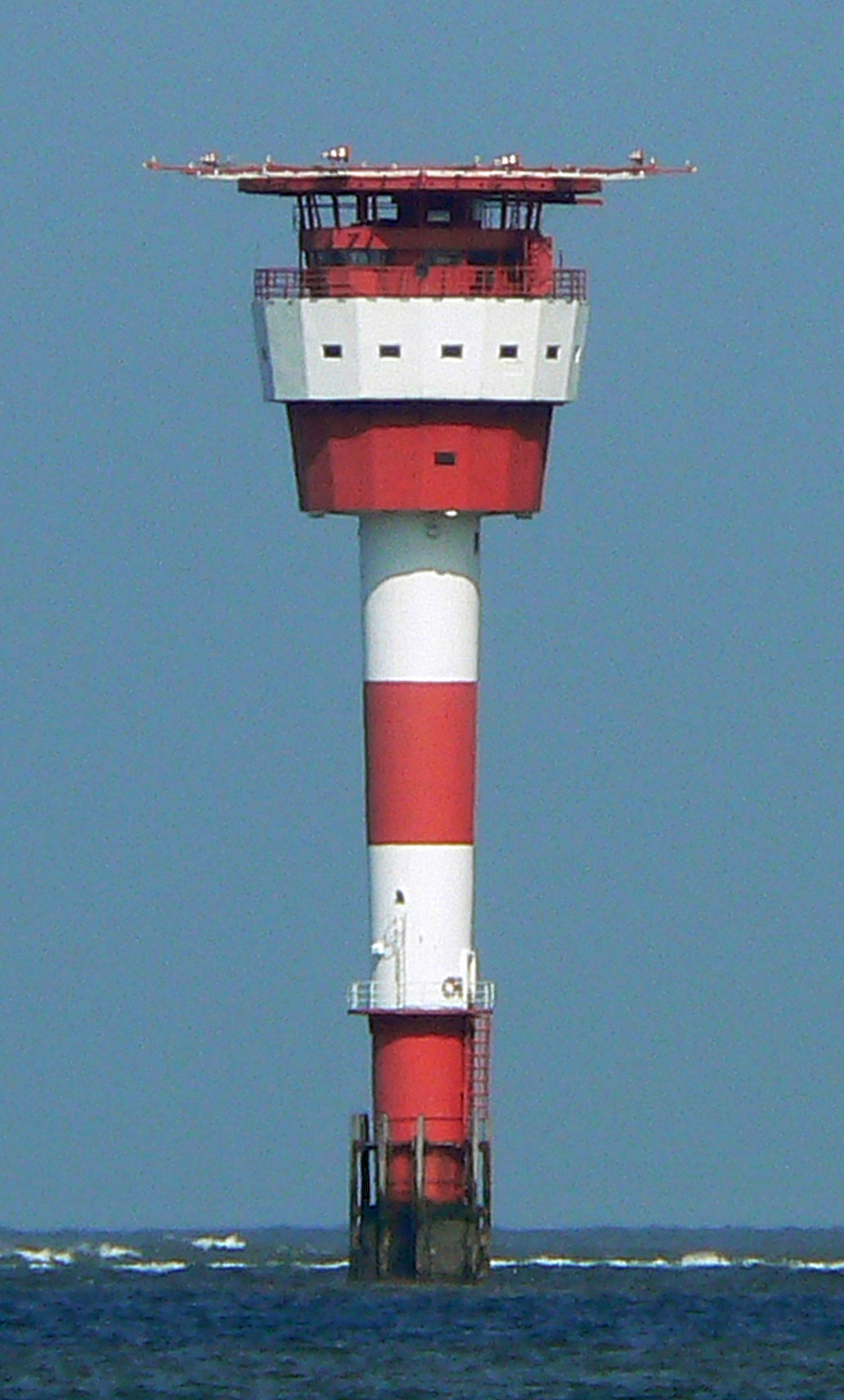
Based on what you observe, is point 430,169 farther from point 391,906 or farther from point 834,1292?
point 834,1292

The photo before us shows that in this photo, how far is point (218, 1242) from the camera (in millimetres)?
142375

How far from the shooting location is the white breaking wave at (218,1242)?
138m

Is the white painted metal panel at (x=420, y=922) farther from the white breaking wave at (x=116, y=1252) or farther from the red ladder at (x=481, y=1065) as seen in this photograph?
the white breaking wave at (x=116, y=1252)

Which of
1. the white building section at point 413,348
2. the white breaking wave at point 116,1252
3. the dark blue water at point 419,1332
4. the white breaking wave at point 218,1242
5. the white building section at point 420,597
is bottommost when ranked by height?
the dark blue water at point 419,1332

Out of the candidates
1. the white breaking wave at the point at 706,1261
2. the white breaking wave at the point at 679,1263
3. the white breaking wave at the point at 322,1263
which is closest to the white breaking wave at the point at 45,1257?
the white breaking wave at the point at 322,1263

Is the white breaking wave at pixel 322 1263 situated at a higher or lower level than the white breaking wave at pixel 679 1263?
lower

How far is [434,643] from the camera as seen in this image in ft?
359

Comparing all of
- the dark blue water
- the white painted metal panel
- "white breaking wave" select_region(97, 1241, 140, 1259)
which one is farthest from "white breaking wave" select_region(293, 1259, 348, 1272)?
the white painted metal panel

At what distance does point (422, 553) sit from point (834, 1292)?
15.6 m

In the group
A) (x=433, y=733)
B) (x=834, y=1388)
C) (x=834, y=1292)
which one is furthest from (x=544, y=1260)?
(x=834, y=1388)

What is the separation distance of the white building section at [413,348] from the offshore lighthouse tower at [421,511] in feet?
0.10

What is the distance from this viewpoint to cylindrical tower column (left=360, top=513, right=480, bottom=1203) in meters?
109

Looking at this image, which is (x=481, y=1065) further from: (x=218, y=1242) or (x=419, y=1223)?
(x=218, y=1242)

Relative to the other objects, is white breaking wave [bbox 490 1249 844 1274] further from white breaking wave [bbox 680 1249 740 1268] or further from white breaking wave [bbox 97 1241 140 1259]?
white breaking wave [bbox 97 1241 140 1259]
